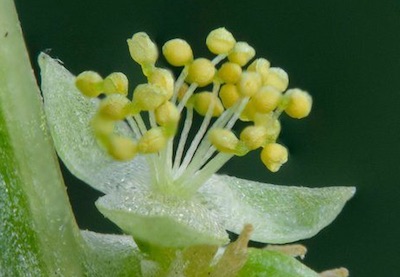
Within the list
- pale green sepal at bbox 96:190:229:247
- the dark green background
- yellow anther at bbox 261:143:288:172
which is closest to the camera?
pale green sepal at bbox 96:190:229:247

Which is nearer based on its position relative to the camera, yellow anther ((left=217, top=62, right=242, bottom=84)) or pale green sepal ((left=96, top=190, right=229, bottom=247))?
pale green sepal ((left=96, top=190, right=229, bottom=247))

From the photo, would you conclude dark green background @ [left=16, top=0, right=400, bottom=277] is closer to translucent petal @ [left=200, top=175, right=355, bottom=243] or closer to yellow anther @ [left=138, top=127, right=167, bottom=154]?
translucent petal @ [left=200, top=175, right=355, bottom=243]

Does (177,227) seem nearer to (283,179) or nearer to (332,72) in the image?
(283,179)

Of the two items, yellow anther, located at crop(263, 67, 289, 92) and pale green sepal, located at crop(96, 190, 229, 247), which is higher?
yellow anther, located at crop(263, 67, 289, 92)

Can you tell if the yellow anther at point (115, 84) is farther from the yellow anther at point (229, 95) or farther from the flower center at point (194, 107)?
the yellow anther at point (229, 95)

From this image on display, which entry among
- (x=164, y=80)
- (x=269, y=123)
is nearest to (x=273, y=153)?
(x=269, y=123)

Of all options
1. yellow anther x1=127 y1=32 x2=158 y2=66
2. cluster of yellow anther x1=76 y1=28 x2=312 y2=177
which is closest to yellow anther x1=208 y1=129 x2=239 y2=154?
→ cluster of yellow anther x1=76 y1=28 x2=312 y2=177

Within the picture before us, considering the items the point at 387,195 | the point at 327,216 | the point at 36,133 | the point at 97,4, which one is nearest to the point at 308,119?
the point at 387,195
